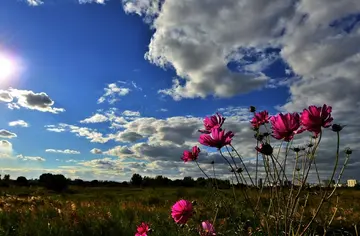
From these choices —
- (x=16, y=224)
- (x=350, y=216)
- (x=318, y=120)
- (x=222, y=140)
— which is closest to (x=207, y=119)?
(x=222, y=140)

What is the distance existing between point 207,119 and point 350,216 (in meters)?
7.71

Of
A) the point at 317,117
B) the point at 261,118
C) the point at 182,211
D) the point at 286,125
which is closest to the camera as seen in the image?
the point at 317,117

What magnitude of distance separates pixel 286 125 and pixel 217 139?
1.59ft

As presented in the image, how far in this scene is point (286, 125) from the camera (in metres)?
2.40

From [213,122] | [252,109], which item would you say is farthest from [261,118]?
[213,122]

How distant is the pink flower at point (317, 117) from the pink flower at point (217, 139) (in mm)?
554

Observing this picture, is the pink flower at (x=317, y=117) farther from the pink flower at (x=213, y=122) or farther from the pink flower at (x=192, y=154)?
the pink flower at (x=192, y=154)

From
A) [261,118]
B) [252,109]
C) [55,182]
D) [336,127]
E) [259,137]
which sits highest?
[55,182]

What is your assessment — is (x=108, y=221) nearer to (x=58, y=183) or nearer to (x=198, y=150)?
(x=198, y=150)

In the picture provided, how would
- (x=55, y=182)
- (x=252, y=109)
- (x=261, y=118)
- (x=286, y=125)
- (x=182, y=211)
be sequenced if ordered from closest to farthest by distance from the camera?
(x=286, y=125), (x=182, y=211), (x=261, y=118), (x=252, y=109), (x=55, y=182)

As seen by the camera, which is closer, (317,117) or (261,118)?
(317,117)

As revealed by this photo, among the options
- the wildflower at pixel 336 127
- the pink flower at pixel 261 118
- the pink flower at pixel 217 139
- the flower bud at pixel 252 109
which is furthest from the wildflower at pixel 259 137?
the wildflower at pixel 336 127

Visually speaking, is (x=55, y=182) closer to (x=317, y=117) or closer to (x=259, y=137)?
(x=259, y=137)

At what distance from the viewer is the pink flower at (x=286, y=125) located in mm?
2389
